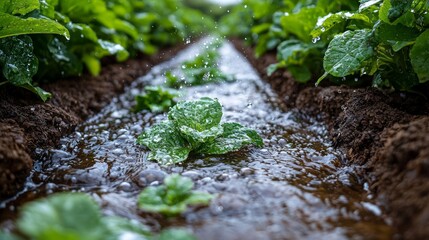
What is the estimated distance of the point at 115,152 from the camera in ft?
7.83

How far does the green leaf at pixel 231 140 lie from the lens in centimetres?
223

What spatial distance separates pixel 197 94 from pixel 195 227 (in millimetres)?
2681

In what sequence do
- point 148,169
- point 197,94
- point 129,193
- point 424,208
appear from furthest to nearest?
point 197,94, point 148,169, point 129,193, point 424,208

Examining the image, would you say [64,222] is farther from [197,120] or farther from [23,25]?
[23,25]

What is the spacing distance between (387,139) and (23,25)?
6.52 feet

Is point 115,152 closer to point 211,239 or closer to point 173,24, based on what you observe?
point 211,239

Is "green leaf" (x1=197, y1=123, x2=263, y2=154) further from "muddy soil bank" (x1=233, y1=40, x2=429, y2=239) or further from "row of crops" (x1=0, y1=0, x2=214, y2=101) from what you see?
"row of crops" (x1=0, y1=0, x2=214, y2=101)

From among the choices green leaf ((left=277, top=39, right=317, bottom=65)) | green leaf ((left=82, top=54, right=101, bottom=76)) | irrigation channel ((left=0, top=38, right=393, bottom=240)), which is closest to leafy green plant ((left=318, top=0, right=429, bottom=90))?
irrigation channel ((left=0, top=38, right=393, bottom=240))

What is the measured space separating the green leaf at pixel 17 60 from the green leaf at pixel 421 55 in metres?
2.10

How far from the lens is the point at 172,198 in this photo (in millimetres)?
1660

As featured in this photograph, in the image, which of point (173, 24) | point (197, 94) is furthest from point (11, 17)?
point (173, 24)

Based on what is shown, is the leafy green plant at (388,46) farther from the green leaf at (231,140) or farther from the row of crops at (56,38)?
the row of crops at (56,38)

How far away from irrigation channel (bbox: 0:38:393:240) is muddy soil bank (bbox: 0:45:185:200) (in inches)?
3.1

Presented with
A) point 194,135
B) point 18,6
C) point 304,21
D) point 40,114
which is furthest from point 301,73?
point 18,6
